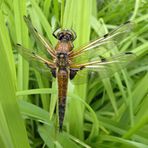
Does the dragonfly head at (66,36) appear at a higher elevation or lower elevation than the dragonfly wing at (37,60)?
higher

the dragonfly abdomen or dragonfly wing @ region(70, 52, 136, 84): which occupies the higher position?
dragonfly wing @ region(70, 52, 136, 84)

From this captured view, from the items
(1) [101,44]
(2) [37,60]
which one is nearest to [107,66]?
(1) [101,44]

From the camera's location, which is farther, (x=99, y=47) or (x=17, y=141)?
Result: (x=99, y=47)

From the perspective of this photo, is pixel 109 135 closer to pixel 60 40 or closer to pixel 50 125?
pixel 50 125

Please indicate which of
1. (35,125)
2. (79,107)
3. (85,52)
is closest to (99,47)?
(85,52)

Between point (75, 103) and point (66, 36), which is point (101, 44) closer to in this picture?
point (66, 36)

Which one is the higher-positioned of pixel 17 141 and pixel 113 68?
pixel 113 68

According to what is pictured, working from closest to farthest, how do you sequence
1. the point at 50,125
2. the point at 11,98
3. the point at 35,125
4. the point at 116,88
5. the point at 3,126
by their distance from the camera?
the point at 11,98 → the point at 3,126 → the point at 50,125 → the point at 35,125 → the point at 116,88
